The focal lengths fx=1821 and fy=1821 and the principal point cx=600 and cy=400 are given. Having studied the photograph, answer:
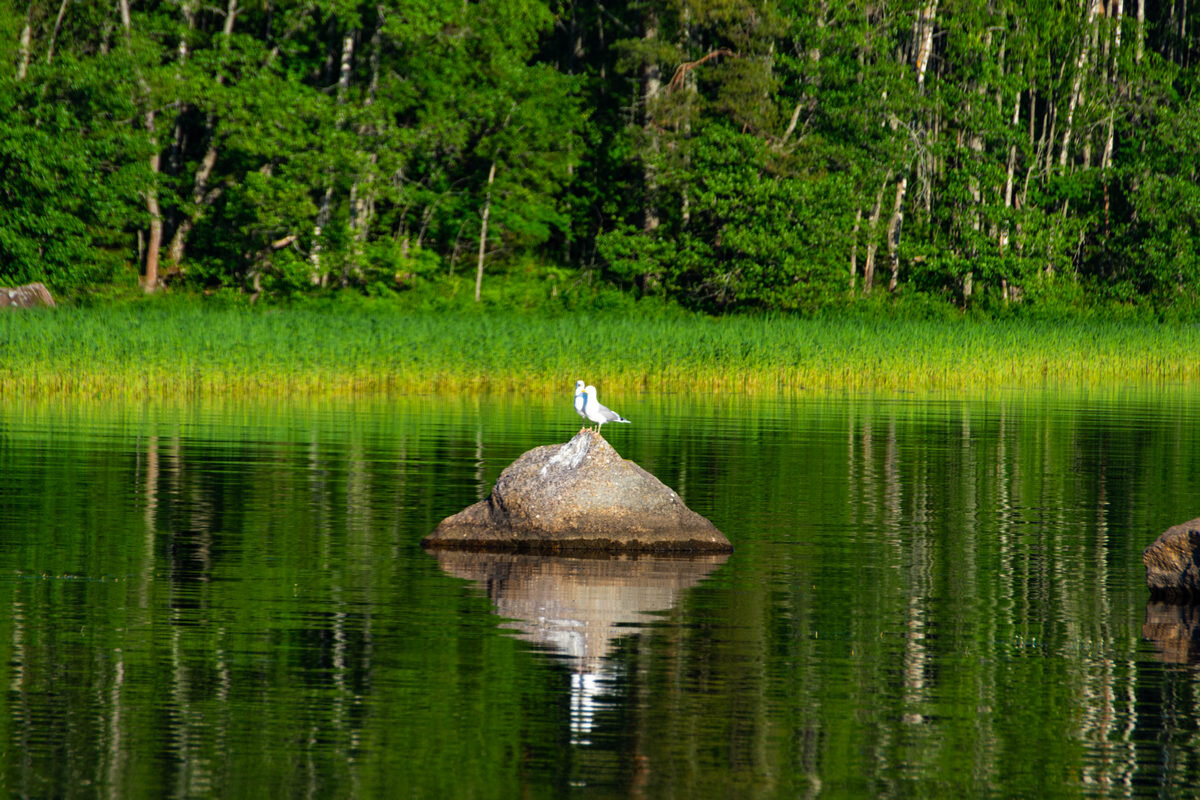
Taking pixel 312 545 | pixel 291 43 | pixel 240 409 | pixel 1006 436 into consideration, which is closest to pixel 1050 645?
pixel 312 545

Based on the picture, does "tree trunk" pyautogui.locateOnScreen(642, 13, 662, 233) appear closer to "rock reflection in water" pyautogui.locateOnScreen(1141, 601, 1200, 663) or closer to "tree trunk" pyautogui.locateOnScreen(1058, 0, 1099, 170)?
"tree trunk" pyautogui.locateOnScreen(1058, 0, 1099, 170)

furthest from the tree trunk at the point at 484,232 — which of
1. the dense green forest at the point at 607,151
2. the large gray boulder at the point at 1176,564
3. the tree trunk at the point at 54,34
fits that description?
the large gray boulder at the point at 1176,564

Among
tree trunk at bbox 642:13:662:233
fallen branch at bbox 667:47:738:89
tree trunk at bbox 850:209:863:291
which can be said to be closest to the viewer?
tree trunk at bbox 642:13:662:233

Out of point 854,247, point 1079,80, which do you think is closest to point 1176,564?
point 854,247

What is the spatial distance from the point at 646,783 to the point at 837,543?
785 cm

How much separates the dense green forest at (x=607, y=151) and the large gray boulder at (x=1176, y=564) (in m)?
35.8

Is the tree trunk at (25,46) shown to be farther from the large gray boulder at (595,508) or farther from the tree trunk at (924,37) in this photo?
the large gray boulder at (595,508)

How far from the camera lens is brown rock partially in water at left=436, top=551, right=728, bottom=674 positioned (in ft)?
35.9

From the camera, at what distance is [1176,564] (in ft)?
41.7

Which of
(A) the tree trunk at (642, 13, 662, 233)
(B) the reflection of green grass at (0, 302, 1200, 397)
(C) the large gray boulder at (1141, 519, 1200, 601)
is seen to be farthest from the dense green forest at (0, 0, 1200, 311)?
(C) the large gray boulder at (1141, 519, 1200, 601)

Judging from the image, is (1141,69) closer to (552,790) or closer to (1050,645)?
(1050,645)

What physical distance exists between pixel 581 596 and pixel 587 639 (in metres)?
1.65

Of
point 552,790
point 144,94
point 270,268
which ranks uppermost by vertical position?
point 144,94

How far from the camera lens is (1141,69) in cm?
5712
